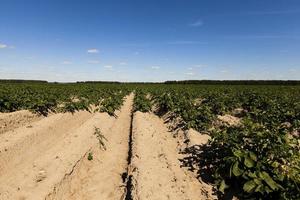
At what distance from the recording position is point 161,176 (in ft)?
20.8

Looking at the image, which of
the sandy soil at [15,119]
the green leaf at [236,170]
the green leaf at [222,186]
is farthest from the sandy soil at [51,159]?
the green leaf at [236,170]

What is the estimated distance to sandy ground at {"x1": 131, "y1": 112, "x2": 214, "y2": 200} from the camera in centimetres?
551

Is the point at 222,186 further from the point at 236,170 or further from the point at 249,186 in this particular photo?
the point at 249,186

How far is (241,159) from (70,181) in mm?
3854

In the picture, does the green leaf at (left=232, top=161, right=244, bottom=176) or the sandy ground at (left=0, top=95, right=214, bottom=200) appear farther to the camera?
the sandy ground at (left=0, top=95, right=214, bottom=200)

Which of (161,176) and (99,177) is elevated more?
(161,176)

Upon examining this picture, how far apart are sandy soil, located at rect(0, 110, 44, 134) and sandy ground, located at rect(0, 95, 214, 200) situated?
4 cm

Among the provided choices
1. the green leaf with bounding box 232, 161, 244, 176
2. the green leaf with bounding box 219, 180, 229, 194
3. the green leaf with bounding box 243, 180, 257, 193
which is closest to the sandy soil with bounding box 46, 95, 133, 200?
the green leaf with bounding box 219, 180, 229, 194

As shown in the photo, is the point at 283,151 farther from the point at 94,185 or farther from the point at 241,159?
the point at 94,185

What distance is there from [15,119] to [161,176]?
7.69 meters

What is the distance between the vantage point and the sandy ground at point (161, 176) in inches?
217

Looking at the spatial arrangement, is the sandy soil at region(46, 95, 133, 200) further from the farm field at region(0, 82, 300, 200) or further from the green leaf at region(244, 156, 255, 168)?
the green leaf at region(244, 156, 255, 168)

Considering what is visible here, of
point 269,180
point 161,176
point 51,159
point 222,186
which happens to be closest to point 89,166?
point 51,159

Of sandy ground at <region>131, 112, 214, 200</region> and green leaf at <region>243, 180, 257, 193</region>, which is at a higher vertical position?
green leaf at <region>243, 180, 257, 193</region>
